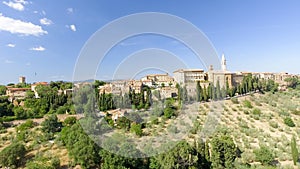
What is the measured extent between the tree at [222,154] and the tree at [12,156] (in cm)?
792

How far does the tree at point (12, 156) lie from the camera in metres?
7.61

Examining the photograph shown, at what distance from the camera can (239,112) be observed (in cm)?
1550

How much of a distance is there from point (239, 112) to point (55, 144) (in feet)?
44.4

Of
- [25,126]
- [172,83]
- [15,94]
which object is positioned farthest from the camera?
[172,83]

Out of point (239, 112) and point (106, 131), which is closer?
point (106, 131)

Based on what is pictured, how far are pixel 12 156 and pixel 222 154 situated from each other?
8300 millimetres

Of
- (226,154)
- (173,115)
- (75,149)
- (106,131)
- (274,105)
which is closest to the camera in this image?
(226,154)

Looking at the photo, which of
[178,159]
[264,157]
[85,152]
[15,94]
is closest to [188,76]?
[264,157]

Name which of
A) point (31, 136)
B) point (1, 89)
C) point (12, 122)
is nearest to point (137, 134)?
point (31, 136)

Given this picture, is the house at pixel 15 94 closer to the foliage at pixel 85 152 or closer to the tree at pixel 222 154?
the foliage at pixel 85 152

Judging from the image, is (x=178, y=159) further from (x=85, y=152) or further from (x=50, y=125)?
(x=50, y=125)

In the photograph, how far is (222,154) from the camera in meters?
6.77

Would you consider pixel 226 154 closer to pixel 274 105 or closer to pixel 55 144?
pixel 55 144

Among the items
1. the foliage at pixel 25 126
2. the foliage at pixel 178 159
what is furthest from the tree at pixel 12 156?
the foliage at pixel 178 159
